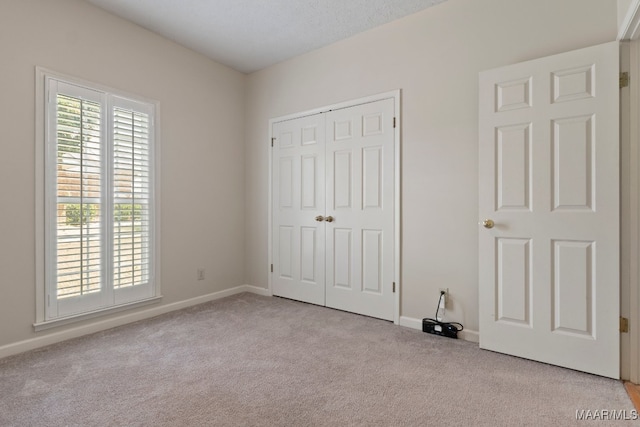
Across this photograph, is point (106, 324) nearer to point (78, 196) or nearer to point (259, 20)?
point (78, 196)

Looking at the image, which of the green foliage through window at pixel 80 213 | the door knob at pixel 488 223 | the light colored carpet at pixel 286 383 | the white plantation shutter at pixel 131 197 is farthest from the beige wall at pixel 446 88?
the green foliage through window at pixel 80 213

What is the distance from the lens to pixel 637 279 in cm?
196

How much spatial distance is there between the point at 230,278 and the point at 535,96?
3555 millimetres

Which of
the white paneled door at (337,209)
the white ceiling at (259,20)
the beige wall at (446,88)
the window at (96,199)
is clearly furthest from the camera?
the white paneled door at (337,209)

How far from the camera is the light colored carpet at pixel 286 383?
165cm

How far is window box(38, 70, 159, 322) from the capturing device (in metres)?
2.55

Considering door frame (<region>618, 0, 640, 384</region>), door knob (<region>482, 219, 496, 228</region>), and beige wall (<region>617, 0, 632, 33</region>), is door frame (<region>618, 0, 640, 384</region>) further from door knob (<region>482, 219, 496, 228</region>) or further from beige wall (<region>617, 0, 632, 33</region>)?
door knob (<region>482, 219, 496, 228</region>)

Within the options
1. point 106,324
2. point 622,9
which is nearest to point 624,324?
point 622,9

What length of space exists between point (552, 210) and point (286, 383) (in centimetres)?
205

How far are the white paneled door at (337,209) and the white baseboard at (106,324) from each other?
67cm

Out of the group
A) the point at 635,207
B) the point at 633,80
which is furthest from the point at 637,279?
the point at 633,80

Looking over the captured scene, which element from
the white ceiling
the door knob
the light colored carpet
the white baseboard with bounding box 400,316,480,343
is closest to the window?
the light colored carpet

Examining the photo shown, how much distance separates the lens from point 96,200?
9.14 ft

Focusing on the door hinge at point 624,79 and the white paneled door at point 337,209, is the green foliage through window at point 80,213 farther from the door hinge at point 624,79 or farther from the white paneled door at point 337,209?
the door hinge at point 624,79
